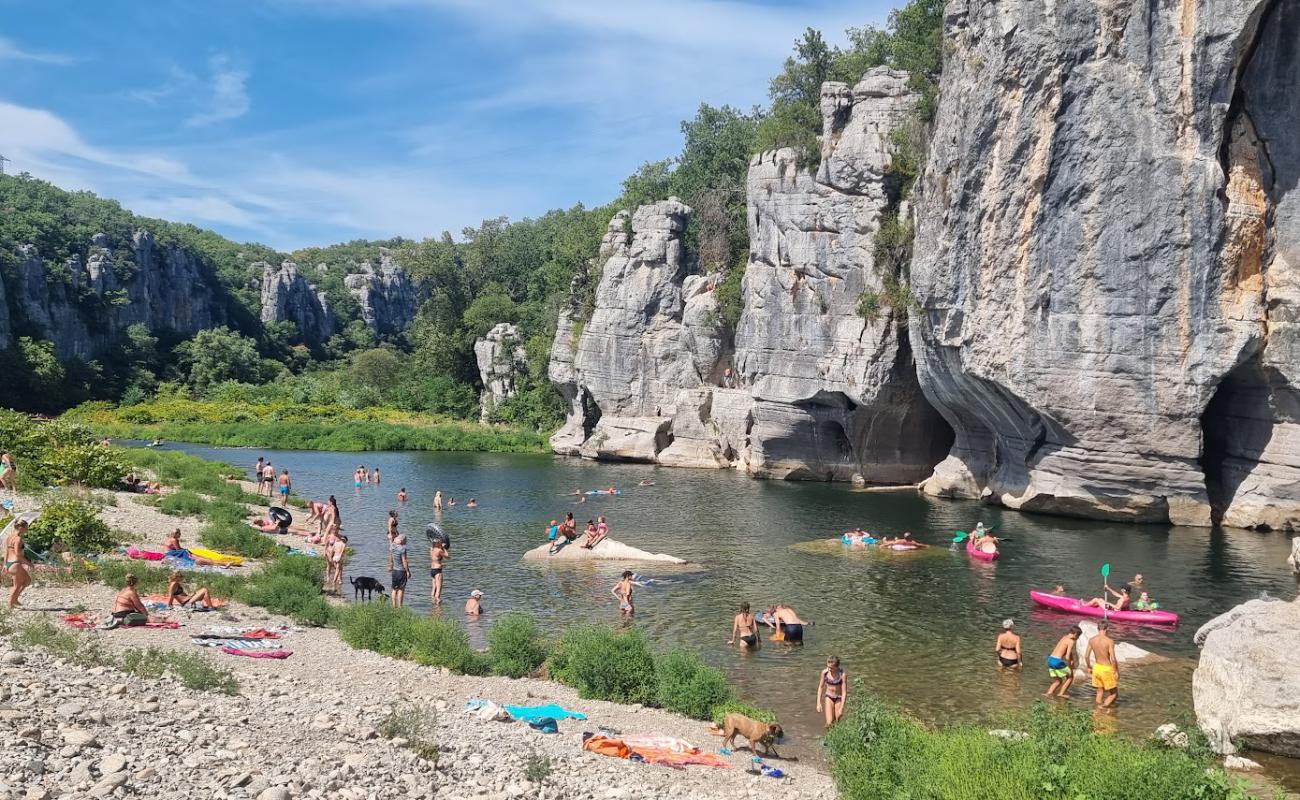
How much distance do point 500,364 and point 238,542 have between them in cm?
4482

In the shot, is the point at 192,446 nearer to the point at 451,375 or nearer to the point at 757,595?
the point at 451,375

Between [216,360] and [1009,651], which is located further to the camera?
[216,360]

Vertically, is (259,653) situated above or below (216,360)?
below

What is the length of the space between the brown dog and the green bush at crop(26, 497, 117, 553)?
13554 millimetres

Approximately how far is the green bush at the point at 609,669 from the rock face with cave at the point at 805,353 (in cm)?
2546

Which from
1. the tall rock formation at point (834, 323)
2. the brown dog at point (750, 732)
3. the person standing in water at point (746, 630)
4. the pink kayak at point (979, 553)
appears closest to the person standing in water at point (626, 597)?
the person standing in water at point (746, 630)

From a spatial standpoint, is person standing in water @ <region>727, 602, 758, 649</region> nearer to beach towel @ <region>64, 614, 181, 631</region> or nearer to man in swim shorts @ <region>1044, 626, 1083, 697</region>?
man in swim shorts @ <region>1044, 626, 1083, 697</region>

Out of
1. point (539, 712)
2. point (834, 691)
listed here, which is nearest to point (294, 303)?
point (539, 712)

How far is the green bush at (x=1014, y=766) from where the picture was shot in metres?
7.85

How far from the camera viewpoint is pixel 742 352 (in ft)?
144

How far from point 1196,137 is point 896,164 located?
12985 millimetres

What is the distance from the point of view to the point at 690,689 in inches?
501

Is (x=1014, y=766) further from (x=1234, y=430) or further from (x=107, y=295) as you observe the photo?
(x=107, y=295)

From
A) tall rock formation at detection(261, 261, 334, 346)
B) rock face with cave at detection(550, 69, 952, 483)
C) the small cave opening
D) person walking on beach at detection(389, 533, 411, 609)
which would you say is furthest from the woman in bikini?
tall rock formation at detection(261, 261, 334, 346)
